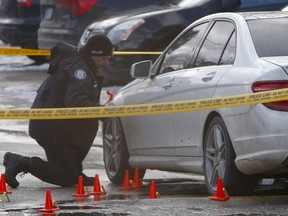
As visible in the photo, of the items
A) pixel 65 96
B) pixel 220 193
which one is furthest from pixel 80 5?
pixel 220 193

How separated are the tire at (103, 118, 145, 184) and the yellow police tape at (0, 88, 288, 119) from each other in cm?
124

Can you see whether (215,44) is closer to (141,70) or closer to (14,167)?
(141,70)

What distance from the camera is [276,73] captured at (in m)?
7.98

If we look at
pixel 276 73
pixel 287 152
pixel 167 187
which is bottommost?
pixel 167 187

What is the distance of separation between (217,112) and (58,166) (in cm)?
223

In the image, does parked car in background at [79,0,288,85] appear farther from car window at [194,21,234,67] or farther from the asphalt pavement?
car window at [194,21,234,67]

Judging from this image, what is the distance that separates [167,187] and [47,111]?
4.87 feet


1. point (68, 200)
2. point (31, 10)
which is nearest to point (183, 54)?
point (68, 200)

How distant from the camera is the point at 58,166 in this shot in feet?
33.8

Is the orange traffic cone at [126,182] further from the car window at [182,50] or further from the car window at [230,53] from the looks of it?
the car window at [230,53]

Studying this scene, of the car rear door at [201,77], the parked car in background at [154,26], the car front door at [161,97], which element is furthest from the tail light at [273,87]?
the parked car in background at [154,26]

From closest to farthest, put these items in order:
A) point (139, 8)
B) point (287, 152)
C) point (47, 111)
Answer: point (287, 152) → point (47, 111) → point (139, 8)

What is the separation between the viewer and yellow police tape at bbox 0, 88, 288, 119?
7852 millimetres

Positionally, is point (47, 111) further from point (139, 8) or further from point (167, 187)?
point (139, 8)
